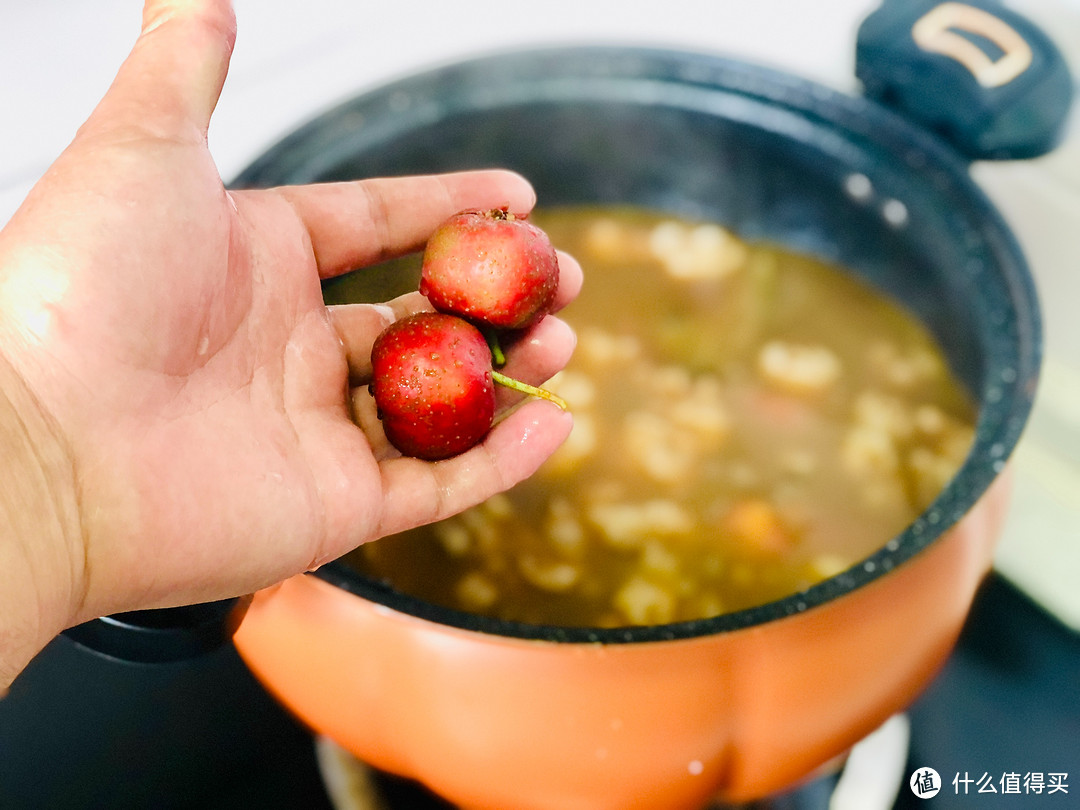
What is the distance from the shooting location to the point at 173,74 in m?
0.92

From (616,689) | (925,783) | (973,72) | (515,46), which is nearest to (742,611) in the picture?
(616,689)

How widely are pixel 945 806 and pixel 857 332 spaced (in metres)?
0.92

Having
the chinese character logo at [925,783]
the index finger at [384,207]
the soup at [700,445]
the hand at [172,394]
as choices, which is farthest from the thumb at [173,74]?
the chinese character logo at [925,783]

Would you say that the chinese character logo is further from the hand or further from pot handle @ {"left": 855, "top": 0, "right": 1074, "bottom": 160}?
pot handle @ {"left": 855, "top": 0, "right": 1074, "bottom": 160}

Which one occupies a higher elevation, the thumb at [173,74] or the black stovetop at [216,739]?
the thumb at [173,74]

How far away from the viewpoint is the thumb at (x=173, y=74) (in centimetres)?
91

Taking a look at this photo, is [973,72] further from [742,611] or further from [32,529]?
[32,529]

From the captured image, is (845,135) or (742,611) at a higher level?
(845,135)

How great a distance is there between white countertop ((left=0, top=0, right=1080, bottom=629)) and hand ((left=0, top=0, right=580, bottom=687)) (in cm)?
58

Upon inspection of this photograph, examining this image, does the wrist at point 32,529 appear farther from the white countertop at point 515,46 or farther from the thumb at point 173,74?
the white countertop at point 515,46

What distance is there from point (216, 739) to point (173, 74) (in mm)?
942

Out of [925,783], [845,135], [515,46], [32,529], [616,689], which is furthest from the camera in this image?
[515,46]

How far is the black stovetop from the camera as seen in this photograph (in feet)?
4.19

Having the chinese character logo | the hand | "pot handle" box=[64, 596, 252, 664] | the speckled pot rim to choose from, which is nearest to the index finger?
the hand
